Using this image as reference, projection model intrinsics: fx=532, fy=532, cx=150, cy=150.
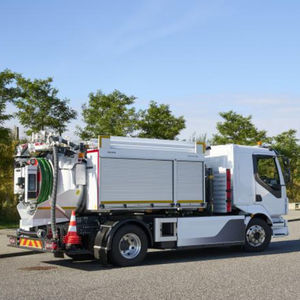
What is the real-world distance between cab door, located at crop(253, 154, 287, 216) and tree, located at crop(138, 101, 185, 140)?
14.2 m

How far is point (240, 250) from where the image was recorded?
13977 millimetres

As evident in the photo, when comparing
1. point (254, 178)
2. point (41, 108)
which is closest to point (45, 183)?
point (254, 178)

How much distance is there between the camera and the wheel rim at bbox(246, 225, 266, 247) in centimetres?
1346

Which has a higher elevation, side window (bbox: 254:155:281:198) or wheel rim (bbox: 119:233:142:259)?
side window (bbox: 254:155:281:198)

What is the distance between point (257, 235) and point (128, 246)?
391 centimetres

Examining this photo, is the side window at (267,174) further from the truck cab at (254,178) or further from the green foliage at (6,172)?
the green foliage at (6,172)

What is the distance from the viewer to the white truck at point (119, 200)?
11172 millimetres

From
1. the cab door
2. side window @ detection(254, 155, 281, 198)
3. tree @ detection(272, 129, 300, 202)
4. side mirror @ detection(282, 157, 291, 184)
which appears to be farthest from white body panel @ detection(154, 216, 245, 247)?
tree @ detection(272, 129, 300, 202)

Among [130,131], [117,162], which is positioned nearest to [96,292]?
[117,162]

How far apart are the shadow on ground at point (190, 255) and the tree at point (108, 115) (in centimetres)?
1341

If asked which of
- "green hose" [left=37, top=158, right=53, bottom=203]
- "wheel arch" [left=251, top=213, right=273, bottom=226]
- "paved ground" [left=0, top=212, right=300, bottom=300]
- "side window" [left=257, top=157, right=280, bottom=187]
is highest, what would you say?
"side window" [left=257, top=157, right=280, bottom=187]

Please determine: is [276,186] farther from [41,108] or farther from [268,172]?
[41,108]

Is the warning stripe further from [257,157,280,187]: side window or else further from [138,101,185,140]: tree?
[138,101,185,140]: tree

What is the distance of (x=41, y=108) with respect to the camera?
2420 centimetres
